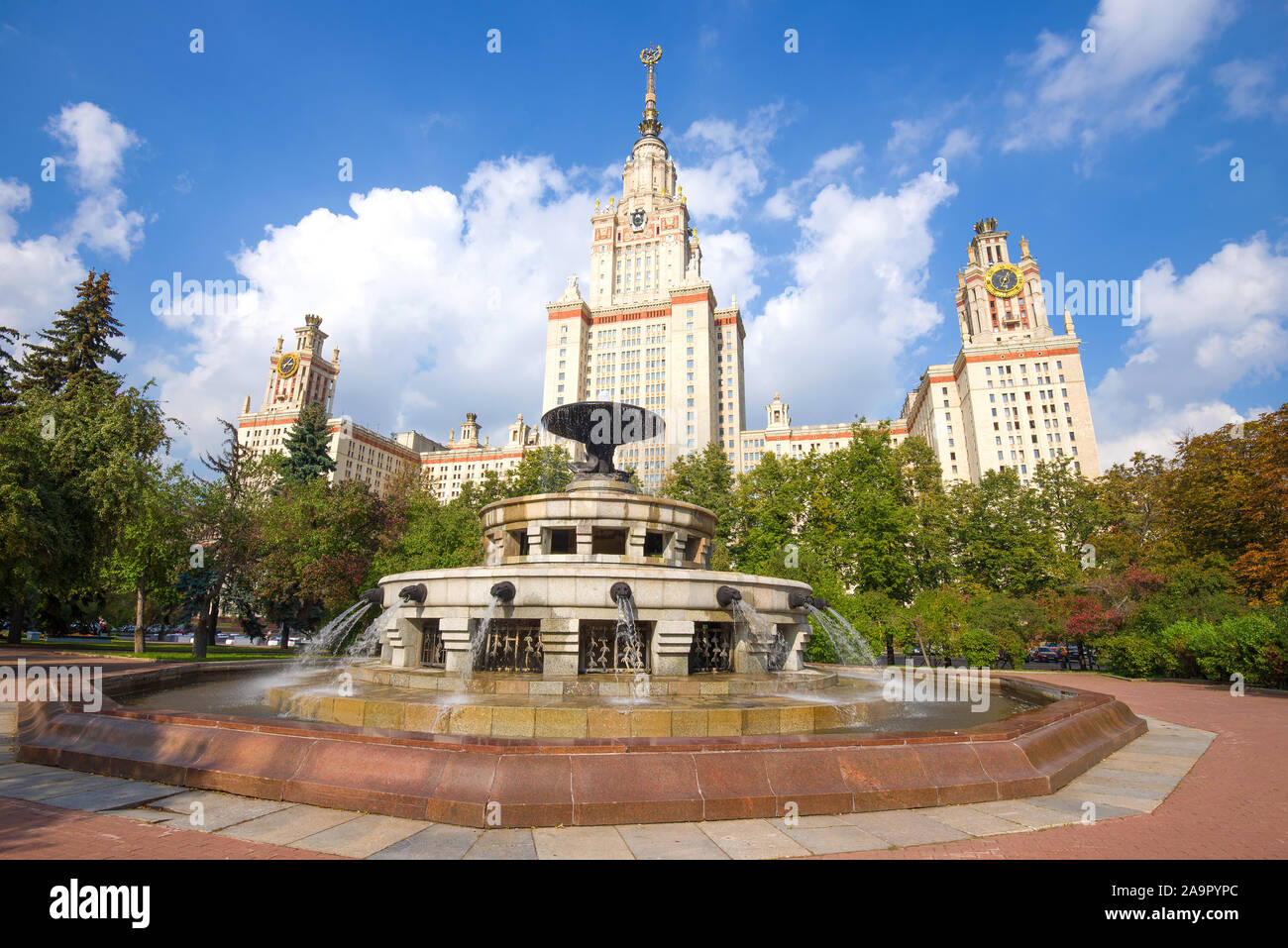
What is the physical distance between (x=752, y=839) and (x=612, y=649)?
6.71 meters

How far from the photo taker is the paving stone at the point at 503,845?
4508 mm

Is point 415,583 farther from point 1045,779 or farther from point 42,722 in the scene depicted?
point 1045,779

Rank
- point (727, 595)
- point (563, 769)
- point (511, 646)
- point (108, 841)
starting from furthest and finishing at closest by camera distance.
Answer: point (511, 646)
point (727, 595)
point (563, 769)
point (108, 841)

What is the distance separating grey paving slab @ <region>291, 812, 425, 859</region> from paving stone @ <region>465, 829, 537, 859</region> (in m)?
0.64

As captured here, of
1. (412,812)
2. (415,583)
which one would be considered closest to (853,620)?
(415,583)

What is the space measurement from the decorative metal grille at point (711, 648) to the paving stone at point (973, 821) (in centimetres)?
635

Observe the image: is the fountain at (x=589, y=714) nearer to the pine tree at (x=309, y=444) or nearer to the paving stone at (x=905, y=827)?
Answer: the paving stone at (x=905, y=827)

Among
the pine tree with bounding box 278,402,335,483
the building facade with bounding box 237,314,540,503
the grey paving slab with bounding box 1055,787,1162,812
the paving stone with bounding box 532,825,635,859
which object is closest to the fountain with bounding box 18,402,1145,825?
the paving stone with bounding box 532,825,635,859

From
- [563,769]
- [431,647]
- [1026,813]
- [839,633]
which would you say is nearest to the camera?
[563,769]

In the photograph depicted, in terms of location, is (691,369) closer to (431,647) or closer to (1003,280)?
(1003,280)

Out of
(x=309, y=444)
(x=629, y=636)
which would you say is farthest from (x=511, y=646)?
(x=309, y=444)

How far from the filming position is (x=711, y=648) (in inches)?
489

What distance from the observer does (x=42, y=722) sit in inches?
310
